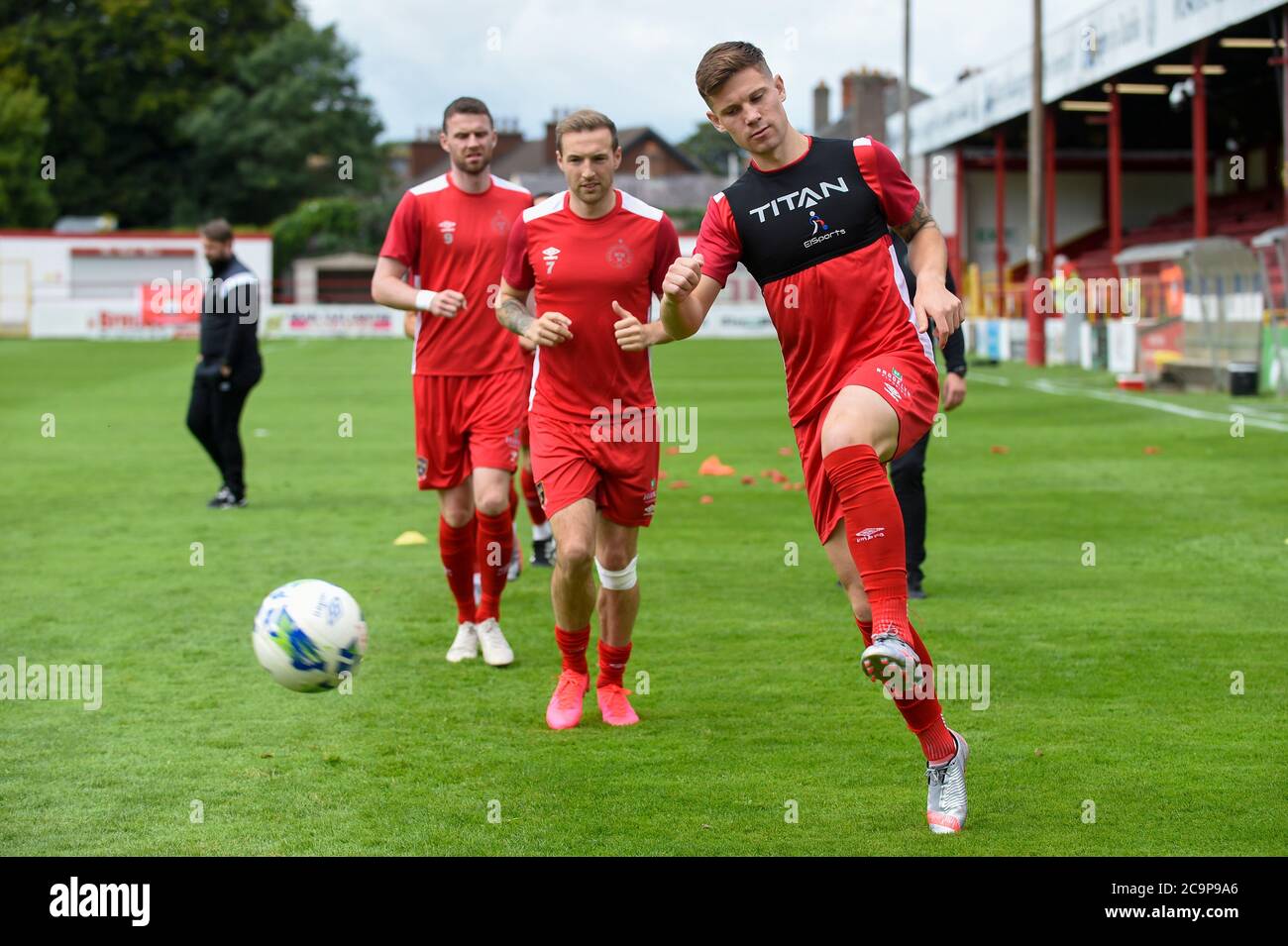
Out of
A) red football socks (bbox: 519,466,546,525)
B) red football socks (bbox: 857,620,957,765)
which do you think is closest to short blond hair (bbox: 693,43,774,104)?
red football socks (bbox: 857,620,957,765)

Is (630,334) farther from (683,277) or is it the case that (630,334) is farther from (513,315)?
(683,277)

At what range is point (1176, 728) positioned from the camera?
20.5 ft

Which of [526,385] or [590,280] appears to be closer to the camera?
[590,280]

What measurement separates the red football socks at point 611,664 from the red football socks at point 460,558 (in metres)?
1.37

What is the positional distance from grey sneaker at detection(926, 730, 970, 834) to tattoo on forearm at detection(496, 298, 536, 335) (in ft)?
8.53

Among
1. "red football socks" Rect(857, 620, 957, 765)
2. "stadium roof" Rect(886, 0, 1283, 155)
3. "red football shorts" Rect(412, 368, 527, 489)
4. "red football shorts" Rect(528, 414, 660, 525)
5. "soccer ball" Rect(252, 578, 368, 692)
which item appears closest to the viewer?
"red football socks" Rect(857, 620, 957, 765)

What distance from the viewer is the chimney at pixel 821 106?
97625mm

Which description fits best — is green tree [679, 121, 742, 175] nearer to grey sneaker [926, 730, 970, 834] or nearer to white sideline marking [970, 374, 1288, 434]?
white sideline marking [970, 374, 1288, 434]

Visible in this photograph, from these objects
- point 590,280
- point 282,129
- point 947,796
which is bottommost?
point 947,796

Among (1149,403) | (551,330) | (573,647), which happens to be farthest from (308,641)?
(1149,403)

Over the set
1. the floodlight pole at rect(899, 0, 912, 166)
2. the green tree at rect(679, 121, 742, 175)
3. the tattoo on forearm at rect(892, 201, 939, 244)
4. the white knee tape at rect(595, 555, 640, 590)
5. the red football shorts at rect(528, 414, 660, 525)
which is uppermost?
the green tree at rect(679, 121, 742, 175)

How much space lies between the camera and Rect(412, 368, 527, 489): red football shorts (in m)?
7.98

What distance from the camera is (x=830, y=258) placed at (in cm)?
547

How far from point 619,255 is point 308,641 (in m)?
1.98
